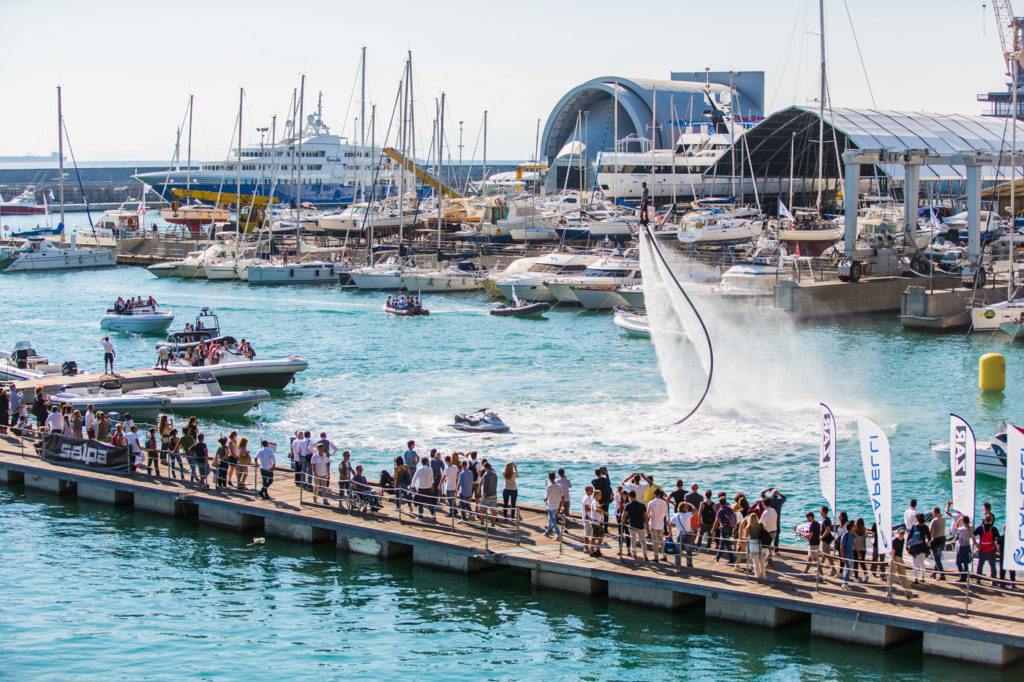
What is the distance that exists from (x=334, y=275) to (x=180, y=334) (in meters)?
47.3

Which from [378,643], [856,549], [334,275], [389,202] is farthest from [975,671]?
[389,202]

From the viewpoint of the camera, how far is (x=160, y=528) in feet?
94.0

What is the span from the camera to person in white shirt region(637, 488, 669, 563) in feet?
73.7

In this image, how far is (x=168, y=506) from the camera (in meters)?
29.3

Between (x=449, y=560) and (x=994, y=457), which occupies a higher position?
(x=994, y=457)

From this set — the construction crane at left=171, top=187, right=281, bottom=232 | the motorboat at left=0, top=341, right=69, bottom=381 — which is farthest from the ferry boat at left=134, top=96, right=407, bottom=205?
the motorboat at left=0, top=341, right=69, bottom=381

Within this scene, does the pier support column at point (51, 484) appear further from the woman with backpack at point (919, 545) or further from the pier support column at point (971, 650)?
the pier support column at point (971, 650)

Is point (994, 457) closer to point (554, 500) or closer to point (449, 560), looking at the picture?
point (554, 500)

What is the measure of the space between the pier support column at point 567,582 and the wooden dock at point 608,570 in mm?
21

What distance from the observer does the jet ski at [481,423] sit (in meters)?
38.2

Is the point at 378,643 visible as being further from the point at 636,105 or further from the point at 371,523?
the point at 636,105

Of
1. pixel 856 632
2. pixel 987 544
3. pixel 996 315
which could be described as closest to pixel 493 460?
pixel 856 632

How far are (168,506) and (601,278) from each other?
5287 cm

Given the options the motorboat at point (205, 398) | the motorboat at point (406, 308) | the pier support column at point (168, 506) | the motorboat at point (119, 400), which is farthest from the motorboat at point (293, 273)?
the pier support column at point (168, 506)
